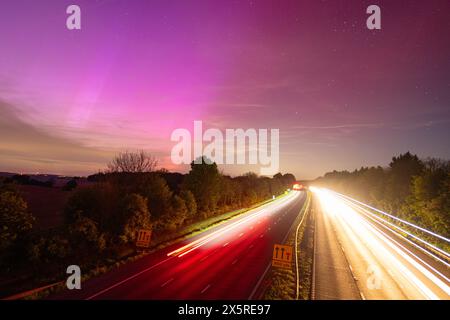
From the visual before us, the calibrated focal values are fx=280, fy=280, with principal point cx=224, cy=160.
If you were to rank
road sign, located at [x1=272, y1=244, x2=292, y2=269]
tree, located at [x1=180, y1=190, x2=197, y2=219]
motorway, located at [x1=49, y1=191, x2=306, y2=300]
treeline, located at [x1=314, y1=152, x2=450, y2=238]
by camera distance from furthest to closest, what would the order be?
tree, located at [x1=180, y1=190, x2=197, y2=219]
treeline, located at [x1=314, y1=152, x2=450, y2=238]
road sign, located at [x1=272, y1=244, x2=292, y2=269]
motorway, located at [x1=49, y1=191, x2=306, y2=300]

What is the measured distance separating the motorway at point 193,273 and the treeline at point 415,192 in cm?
2019

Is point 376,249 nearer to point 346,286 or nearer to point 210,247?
point 346,286

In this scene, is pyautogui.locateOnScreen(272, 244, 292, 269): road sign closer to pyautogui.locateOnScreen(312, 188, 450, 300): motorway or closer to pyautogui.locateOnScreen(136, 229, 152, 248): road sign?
pyautogui.locateOnScreen(312, 188, 450, 300): motorway

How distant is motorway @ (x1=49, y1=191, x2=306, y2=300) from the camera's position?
2014 cm

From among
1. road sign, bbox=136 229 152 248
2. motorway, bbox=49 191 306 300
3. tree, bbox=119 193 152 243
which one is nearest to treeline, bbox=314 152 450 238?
motorway, bbox=49 191 306 300

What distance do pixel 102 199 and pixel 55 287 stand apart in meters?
13.2

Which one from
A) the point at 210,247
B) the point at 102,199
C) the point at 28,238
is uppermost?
the point at 102,199

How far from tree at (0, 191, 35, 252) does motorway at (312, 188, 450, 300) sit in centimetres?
2386

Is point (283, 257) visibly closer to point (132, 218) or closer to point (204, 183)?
point (132, 218)

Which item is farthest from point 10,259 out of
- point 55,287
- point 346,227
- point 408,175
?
point 408,175

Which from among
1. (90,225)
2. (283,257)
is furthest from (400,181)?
(90,225)

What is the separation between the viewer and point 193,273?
24219 millimetres

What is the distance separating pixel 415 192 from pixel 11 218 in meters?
52.8
